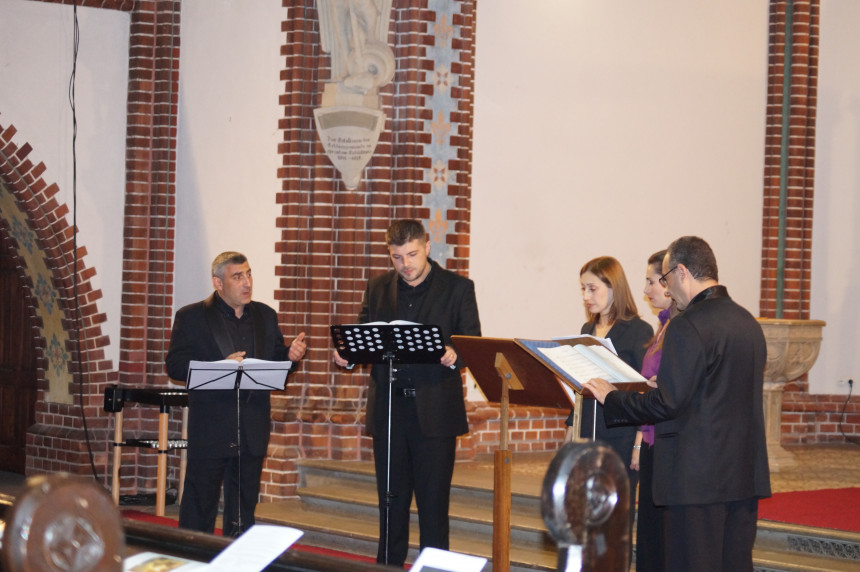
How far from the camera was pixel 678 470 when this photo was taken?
4207 mm

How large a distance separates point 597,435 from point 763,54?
598 centimetres

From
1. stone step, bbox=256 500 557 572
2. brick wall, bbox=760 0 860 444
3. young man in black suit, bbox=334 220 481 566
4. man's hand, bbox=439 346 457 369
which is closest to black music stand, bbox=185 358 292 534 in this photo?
young man in black suit, bbox=334 220 481 566

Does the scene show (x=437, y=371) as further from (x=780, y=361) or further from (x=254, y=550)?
(x=780, y=361)

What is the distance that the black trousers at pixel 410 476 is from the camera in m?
5.77

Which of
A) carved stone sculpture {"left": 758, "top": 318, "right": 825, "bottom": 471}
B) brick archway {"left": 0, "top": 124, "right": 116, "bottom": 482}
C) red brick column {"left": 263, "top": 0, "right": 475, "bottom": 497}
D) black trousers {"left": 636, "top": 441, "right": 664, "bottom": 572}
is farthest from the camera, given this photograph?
brick archway {"left": 0, "top": 124, "right": 116, "bottom": 482}

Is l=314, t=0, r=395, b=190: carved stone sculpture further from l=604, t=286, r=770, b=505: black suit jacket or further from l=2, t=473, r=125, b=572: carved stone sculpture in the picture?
l=2, t=473, r=125, b=572: carved stone sculpture

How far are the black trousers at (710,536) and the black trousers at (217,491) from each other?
2478mm

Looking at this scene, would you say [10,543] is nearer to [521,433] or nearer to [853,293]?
[521,433]

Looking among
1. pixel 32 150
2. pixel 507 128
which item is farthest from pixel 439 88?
pixel 32 150

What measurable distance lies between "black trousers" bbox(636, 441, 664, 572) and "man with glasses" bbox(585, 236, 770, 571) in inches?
19.2

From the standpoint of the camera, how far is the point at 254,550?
2.11 meters

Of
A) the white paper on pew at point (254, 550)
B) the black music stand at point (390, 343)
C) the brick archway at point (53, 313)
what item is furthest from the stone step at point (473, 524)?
the white paper on pew at point (254, 550)

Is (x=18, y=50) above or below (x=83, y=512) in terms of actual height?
above

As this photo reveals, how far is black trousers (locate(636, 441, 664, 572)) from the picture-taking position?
4.80 meters
